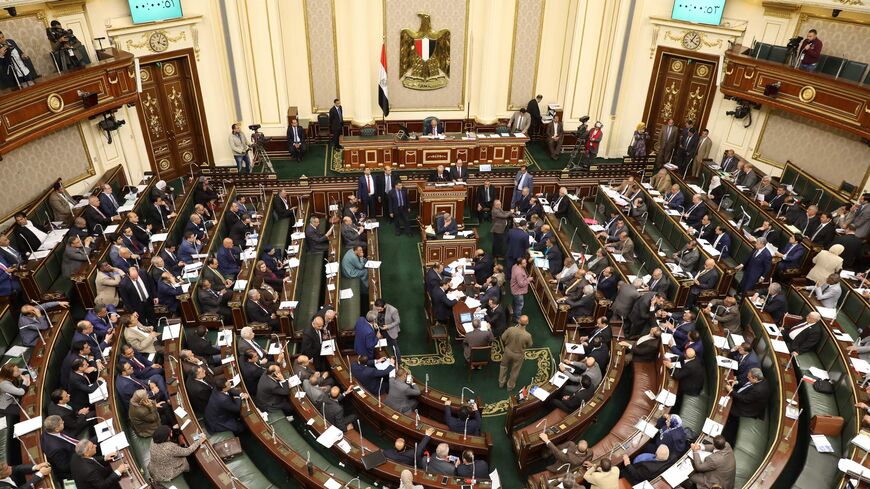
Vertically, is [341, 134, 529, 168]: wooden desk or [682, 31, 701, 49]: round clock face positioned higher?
[682, 31, 701, 49]: round clock face

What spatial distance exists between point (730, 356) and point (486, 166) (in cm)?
829

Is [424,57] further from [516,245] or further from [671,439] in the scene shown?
[671,439]

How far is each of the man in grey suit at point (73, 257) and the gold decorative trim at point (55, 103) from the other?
9.89 feet

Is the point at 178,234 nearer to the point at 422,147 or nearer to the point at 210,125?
the point at 210,125

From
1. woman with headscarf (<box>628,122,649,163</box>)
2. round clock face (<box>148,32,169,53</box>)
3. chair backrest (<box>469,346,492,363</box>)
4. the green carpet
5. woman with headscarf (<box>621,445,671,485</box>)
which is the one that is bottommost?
chair backrest (<box>469,346,492,363</box>)

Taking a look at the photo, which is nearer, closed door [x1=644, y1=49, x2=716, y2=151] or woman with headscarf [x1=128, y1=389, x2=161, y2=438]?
woman with headscarf [x1=128, y1=389, x2=161, y2=438]

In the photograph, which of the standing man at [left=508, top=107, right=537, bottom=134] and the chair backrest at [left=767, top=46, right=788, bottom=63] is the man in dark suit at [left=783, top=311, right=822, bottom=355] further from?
the standing man at [left=508, top=107, right=537, bottom=134]

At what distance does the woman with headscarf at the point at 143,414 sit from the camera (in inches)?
315

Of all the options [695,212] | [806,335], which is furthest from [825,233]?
[806,335]

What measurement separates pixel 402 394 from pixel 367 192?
7372 millimetres

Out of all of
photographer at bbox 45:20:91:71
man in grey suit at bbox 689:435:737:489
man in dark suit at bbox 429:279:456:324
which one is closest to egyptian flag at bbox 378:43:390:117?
photographer at bbox 45:20:91:71

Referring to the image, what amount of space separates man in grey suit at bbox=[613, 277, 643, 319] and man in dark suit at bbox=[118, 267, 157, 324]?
885cm

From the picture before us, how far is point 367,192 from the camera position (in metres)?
15.2

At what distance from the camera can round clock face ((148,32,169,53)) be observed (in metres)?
14.6
